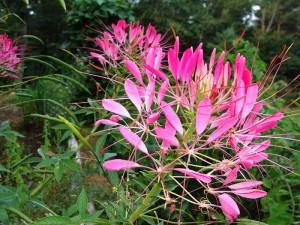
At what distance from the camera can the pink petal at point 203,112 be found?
55cm

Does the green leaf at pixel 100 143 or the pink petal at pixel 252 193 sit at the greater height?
the pink petal at pixel 252 193

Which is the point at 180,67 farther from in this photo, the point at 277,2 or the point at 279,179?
the point at 277,2

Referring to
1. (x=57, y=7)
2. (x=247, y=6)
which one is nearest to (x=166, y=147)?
(x=57, y=7)

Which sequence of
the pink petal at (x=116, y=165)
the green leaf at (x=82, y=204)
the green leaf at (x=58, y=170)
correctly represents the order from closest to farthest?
1. the pink petal at (x=116, y=165)
2. the green leaf at (x=82, y=204)
3. the green leaf at (x=58, y=170)

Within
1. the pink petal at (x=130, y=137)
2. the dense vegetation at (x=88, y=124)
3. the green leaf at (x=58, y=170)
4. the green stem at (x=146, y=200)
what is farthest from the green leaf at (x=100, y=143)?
the pink petal at (x=130, y=137)

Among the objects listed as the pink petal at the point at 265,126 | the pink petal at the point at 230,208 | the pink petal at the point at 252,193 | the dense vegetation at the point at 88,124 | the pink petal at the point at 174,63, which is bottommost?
the dense vegetation at the point at 88,124

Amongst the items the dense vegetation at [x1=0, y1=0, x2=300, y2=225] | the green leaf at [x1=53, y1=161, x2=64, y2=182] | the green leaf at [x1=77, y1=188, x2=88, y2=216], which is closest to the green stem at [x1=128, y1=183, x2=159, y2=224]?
the dense vegetation at [x1=0, y1=0, x2=300, y2=225]

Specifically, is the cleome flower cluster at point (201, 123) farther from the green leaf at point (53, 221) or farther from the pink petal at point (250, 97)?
the green leaf at point (53, 221)

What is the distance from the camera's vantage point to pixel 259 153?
621mm

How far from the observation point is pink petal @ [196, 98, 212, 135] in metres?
0.55

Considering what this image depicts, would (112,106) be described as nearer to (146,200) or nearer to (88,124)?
(146,200)

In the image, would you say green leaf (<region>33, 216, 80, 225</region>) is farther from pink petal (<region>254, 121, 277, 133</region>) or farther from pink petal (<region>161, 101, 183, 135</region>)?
pink petal (<region>254, 121, 277, 133</region>)

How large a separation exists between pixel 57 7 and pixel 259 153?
11.5 meters

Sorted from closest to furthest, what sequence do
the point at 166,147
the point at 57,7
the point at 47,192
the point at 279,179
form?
the point at 166,147 < the point at 279,179 < the point at 47,192 < the point at 57,7
